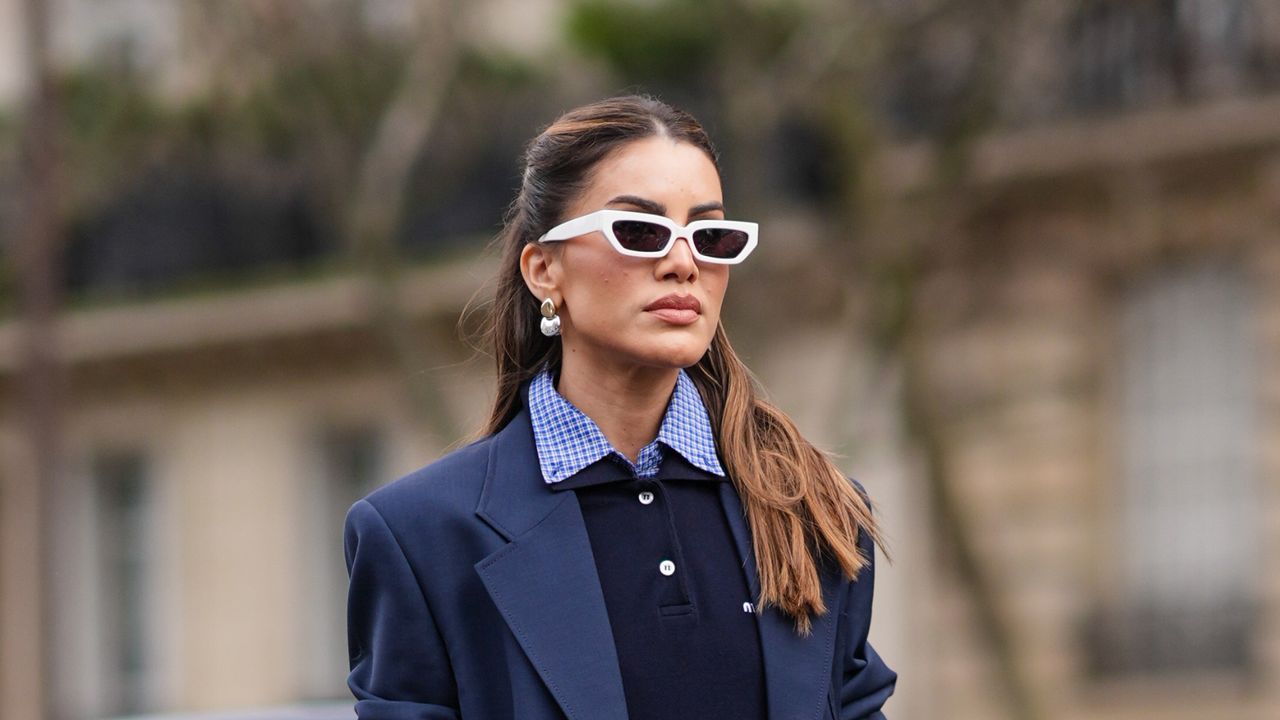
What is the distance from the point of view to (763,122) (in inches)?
522

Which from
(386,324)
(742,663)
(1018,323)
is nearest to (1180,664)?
(1018,323)

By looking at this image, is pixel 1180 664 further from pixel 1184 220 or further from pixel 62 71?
pixel 62 71

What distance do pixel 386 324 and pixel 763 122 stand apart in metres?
2.20

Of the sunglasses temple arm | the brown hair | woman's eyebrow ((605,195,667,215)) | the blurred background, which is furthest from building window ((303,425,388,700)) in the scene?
woman's eyebrow ((605,195,667,215))

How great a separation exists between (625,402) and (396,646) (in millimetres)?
497

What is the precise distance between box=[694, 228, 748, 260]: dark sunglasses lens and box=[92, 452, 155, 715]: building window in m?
19.5

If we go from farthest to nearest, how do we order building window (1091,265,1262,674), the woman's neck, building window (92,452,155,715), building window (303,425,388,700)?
building window (92,452,155,715) → building window (303,425,388,700) → building window (1091,265,1262,674) → the woman's neck

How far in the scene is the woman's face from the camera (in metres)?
3.61

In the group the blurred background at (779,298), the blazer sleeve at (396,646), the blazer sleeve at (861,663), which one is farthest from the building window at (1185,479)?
the blazer sleeve at (396,646)

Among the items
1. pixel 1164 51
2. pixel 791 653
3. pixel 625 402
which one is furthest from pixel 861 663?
pixel 1164 51

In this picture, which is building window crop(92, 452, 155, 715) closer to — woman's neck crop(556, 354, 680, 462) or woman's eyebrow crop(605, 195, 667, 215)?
woman's neck crop(556, 354, 680, 462)

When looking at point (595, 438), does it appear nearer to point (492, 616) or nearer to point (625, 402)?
point (625, 402)

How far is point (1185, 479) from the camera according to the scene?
16.3 metres

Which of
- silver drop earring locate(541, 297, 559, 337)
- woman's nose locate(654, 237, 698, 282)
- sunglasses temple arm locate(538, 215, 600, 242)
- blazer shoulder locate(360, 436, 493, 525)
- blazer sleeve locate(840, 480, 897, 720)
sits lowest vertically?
blazer sleeve locate(840, 480, 897, 720)
